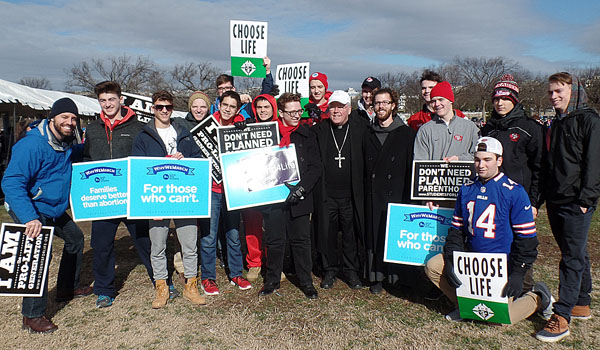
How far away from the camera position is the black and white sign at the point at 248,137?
507 cm

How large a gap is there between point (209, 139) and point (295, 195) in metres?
1.35

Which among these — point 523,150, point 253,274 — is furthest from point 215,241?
point 523,150

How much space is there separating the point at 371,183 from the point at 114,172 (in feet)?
10.3

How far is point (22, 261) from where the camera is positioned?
421 cm

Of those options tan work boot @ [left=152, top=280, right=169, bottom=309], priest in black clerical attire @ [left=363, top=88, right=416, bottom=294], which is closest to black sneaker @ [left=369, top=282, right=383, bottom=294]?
priest in black clerical attire @ [left=363, top=88, right=416, bottom=294]

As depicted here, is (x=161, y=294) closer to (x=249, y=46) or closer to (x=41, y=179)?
(x=41, y=179)

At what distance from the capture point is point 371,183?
5301mm

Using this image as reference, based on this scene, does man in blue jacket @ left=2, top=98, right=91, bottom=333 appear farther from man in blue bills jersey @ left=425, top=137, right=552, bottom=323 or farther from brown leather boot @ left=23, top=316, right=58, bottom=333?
man in blue bills jersey @ left=425, top=137, right=552, bottom=323

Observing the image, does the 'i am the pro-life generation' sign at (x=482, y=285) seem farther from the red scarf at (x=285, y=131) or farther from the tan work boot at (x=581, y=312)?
the red scarf at (x=285, y=131)

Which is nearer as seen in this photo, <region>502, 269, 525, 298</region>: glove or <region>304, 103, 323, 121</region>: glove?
<region>502, 269, 525, 298</region>: glove

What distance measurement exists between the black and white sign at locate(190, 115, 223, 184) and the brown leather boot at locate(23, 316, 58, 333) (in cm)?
241

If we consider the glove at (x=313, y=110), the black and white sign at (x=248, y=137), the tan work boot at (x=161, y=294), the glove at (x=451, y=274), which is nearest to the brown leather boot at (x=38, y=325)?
the tan work boot at (x=161, y=294)

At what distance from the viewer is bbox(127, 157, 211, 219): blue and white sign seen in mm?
4750

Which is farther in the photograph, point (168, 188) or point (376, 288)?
point (376, 288)
